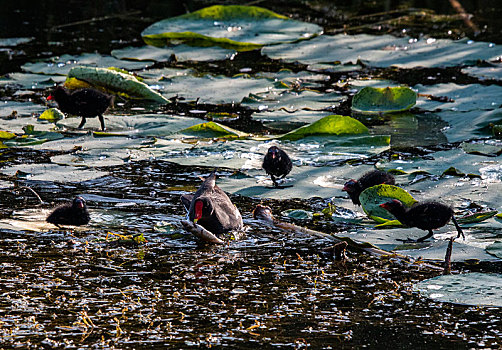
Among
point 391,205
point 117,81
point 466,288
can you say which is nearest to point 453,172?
point 391,205

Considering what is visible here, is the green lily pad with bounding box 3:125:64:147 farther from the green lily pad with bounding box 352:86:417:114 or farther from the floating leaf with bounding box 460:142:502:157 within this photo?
the floating leaf with bounding box 460:142:502:157

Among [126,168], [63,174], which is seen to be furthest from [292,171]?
[63,174]

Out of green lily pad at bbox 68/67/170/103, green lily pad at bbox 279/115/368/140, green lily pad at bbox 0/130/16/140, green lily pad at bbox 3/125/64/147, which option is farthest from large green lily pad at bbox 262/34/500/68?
green lily pad at bbox 0/130/16/140

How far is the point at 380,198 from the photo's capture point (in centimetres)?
604

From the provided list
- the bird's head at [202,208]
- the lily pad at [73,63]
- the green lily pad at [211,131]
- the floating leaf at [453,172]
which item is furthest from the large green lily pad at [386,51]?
the bird's head at [202,208]

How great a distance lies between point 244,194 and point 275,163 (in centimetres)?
40

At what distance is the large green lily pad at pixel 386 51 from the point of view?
11102 mm

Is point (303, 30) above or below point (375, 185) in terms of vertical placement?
above

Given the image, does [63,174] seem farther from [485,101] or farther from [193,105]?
[485,101]

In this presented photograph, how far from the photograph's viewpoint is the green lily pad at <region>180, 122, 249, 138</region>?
805 cm

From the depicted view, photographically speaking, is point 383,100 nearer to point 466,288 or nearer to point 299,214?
point 299,214

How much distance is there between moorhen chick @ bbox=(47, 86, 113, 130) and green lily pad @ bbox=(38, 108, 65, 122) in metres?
0.30

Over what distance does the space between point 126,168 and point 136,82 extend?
2399mm

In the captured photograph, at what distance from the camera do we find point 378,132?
8.55 metres
